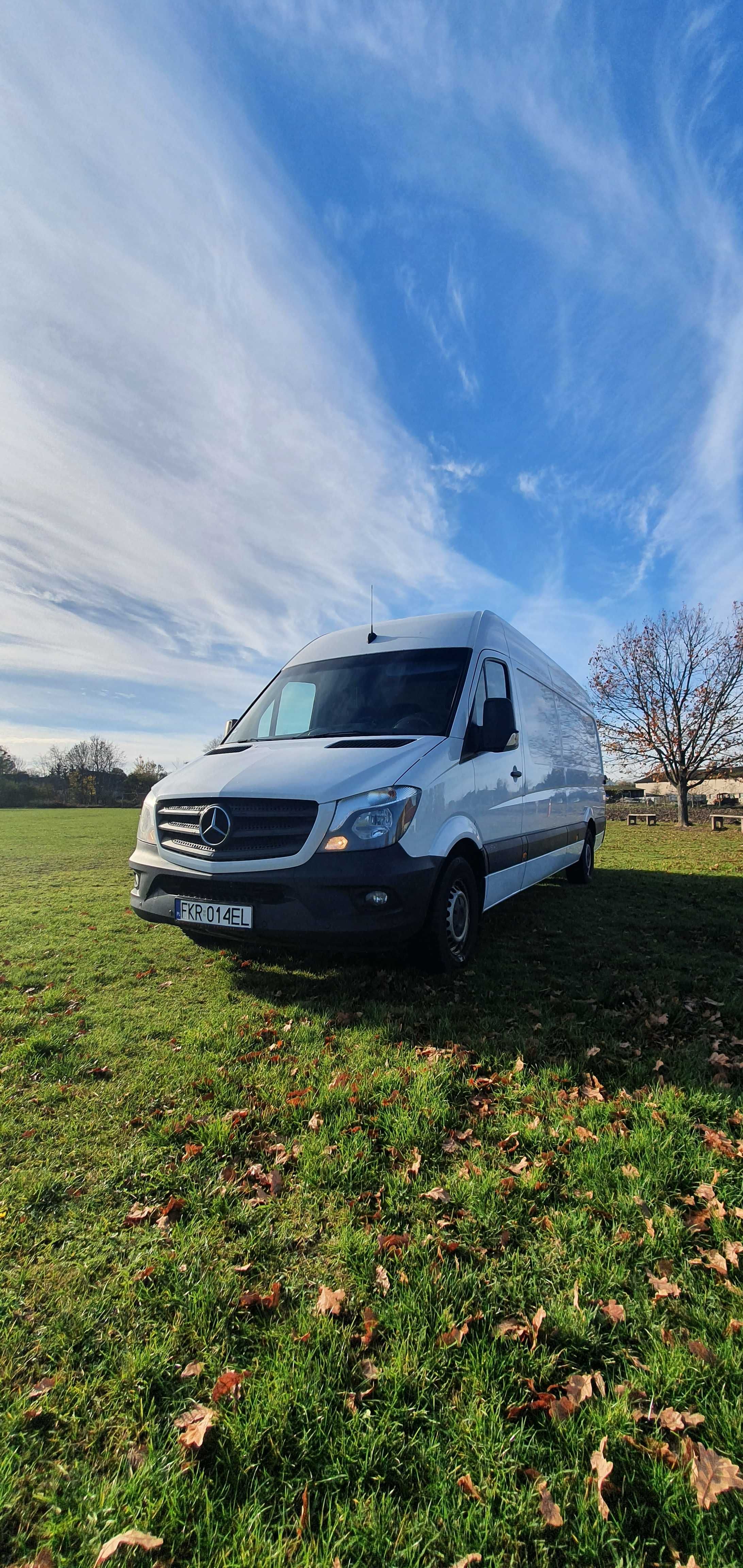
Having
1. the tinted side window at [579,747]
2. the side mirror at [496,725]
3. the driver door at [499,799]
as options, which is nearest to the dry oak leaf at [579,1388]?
the driver door at [499,799]

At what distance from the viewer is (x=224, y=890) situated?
13.7 feet

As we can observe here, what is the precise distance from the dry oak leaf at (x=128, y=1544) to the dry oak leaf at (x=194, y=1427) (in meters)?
0.18

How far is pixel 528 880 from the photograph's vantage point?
6.45 m

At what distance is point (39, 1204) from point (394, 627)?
4890mm

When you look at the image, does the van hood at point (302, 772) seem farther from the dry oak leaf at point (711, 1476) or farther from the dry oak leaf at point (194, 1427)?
the dry oak leaf at point (711, 1476)

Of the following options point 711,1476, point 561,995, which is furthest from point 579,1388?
point 561,995

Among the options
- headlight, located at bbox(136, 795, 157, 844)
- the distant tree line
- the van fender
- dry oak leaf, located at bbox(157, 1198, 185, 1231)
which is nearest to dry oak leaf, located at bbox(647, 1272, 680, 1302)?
dry oak leaf, located at bbox(157, 1198, 185, 1231)

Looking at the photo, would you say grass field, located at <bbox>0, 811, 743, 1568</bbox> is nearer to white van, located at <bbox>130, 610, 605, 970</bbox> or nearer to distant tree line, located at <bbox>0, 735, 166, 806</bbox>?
white van, located at <bbox>130, 610, 605, 970</bbox>

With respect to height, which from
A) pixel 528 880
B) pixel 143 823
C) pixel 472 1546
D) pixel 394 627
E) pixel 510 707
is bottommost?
pixel 472 1546

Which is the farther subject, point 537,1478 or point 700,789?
point 700,789

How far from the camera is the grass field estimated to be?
1.41 m

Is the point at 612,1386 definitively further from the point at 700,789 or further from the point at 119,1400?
the point at 700,789

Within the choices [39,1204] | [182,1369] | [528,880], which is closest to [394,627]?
[528,880]

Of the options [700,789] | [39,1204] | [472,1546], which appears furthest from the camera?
[700,789]
